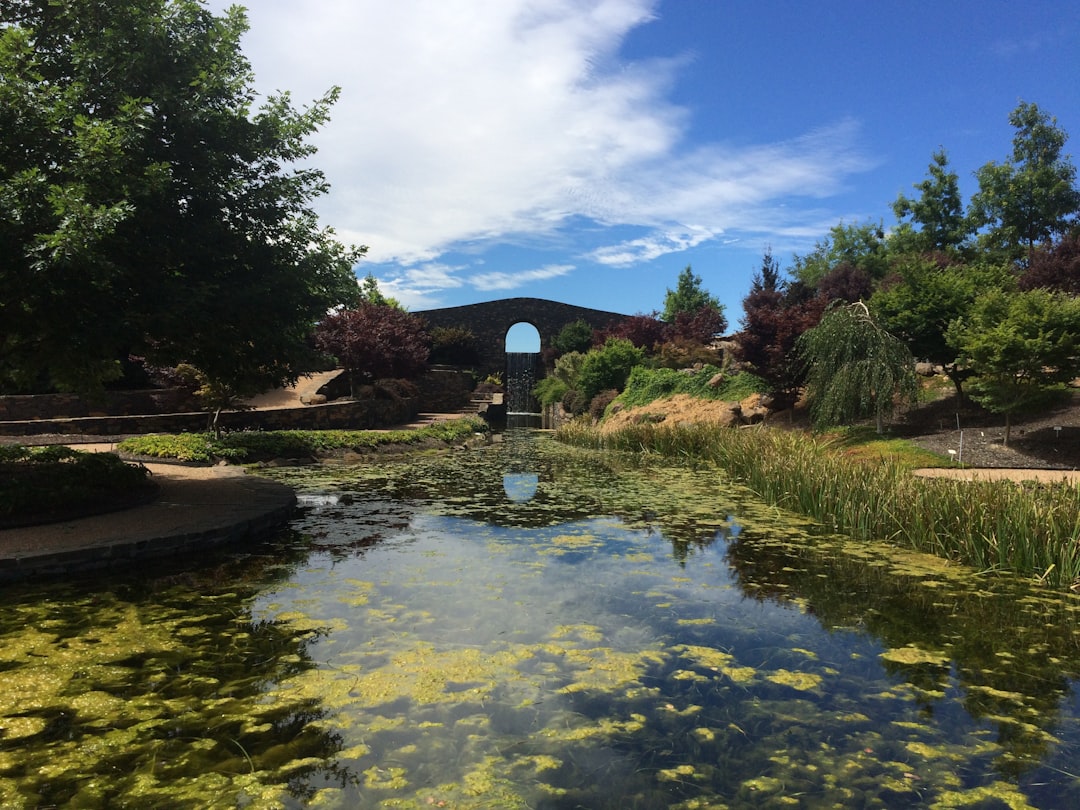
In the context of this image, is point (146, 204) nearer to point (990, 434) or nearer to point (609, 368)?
point (990, 434)

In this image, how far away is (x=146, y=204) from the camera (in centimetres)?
635

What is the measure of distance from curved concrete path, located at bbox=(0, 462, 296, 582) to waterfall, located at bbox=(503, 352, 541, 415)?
104 feet

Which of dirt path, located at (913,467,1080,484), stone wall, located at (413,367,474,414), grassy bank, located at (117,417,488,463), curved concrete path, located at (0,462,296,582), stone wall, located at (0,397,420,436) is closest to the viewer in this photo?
curved concrete path, located at (0,462,296,582)

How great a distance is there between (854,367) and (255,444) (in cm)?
1240

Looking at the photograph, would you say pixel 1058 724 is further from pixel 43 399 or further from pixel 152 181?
pixel 43 399

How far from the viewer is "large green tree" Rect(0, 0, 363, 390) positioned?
557cm

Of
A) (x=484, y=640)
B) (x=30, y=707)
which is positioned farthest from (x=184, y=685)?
(x=484, y=640)

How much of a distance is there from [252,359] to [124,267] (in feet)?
6.05

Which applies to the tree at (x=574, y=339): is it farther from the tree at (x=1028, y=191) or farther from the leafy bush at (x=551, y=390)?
the tree at (x=1028, y=191)

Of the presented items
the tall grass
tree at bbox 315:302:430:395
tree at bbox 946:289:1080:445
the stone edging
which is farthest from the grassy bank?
tree at bbox 946:289:1080:445

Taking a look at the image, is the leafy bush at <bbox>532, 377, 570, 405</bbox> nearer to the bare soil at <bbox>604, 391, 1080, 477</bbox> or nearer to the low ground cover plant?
the bare soil at <bbox>604, 391, 1080, 477</bbox>

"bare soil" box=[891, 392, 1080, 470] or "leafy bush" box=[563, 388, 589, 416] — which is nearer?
"bare soil" box=[891, 392, 1080, 470]

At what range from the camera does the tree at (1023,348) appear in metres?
10.7

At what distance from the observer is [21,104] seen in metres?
5.71
